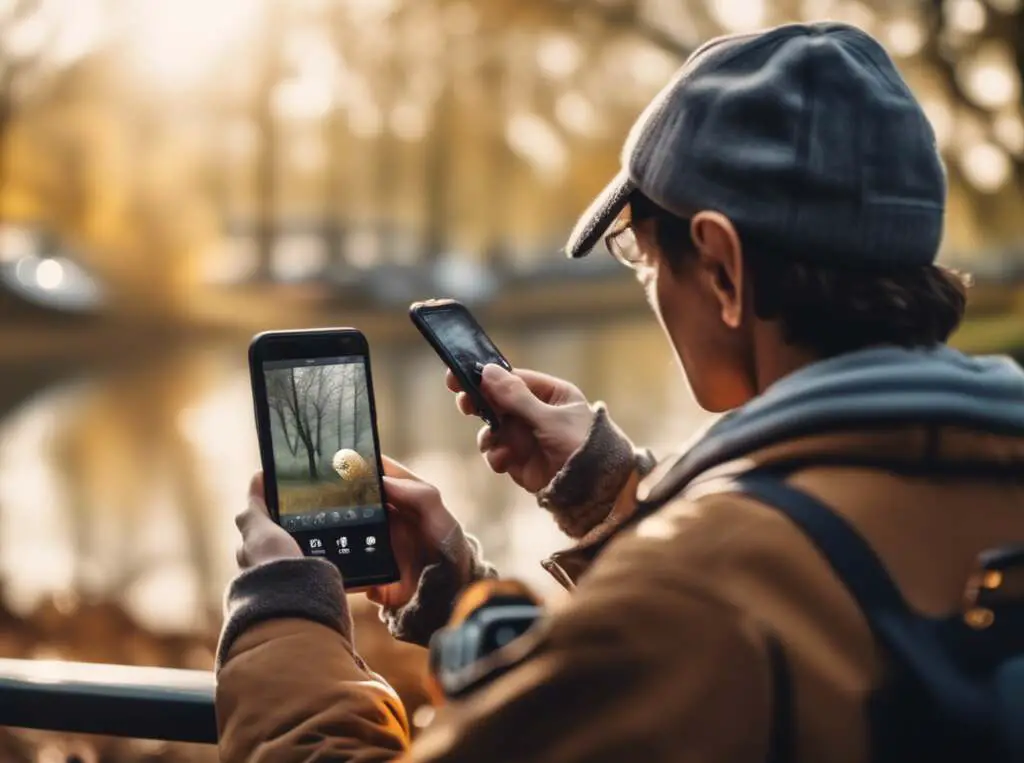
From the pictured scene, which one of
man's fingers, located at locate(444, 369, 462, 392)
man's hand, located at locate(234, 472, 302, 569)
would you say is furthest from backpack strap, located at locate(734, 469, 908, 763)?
man's fingers, located at locate(444, 369, 462, 392)

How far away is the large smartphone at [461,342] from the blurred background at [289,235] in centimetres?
88

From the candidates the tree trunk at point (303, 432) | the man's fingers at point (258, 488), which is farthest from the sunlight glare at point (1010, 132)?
the man's fingers at point (258, 488)

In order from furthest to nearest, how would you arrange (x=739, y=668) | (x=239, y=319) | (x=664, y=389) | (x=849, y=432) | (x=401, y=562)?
(x=239, y=319), (x=664, y=389), (x=401, y=562), (x=849, y=432), (x=739, y=668)

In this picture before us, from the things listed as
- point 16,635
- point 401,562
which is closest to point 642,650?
point 401,562

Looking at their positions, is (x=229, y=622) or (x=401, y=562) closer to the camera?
(x=229, y=622)

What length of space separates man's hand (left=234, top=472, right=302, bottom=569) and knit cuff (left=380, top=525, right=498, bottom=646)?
0.72ft

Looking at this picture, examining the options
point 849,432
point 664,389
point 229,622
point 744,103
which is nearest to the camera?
point 849,432

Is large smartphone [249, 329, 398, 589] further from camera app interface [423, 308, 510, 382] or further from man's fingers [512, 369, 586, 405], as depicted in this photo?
man's fingers [512, 369, 586, 405]

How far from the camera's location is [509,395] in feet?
5.98

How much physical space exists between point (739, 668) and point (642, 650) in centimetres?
7

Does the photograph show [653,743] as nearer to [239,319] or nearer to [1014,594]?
[1014,594]

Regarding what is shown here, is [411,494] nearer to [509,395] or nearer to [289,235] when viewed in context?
[509,395]

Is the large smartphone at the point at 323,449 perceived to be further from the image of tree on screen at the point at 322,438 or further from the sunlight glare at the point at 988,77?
the sunlight glare at the point at 988,77

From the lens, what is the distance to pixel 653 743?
1019 mm
